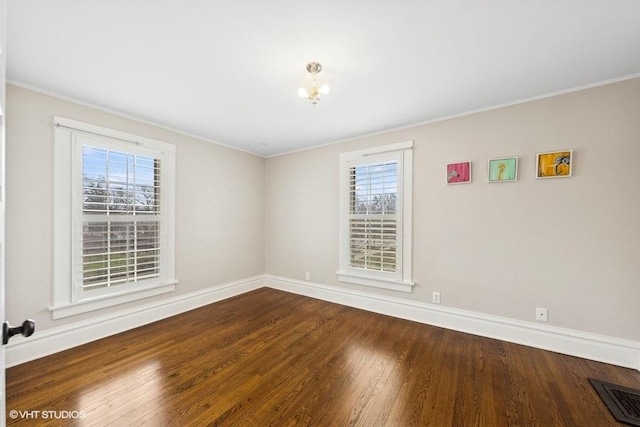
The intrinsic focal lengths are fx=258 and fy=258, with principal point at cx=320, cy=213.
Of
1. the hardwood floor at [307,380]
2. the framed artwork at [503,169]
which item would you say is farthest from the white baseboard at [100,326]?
the framed artwork at [503,169]

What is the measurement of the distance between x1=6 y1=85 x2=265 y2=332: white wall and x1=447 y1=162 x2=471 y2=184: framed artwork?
3.05 meters

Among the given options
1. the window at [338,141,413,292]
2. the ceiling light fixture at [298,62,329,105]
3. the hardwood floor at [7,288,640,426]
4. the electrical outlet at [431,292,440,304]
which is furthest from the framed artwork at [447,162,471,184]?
the ceiling light fixture at [298,62,329,105]

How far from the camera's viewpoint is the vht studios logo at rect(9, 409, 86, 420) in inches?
64.1

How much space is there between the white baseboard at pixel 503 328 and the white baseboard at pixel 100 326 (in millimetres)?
1787

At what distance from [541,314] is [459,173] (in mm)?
1592

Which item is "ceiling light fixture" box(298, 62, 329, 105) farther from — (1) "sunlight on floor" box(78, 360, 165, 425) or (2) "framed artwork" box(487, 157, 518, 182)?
(1) "sunlight on floor" box(78, 360, 165, 425)

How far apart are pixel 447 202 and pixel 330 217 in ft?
5.39

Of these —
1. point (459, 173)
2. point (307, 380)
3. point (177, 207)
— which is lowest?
point (307, 380)

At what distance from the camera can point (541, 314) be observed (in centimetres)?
249

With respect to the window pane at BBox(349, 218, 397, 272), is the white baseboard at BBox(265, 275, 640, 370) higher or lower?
lower

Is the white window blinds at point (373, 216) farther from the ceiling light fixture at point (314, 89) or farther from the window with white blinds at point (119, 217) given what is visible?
the window with white blinds at point (119, 217)

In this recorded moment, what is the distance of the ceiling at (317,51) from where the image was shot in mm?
1505

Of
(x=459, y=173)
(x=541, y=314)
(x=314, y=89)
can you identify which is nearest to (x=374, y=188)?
(x=459, y=173)

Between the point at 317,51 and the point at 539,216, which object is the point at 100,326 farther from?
the point at 539,216
